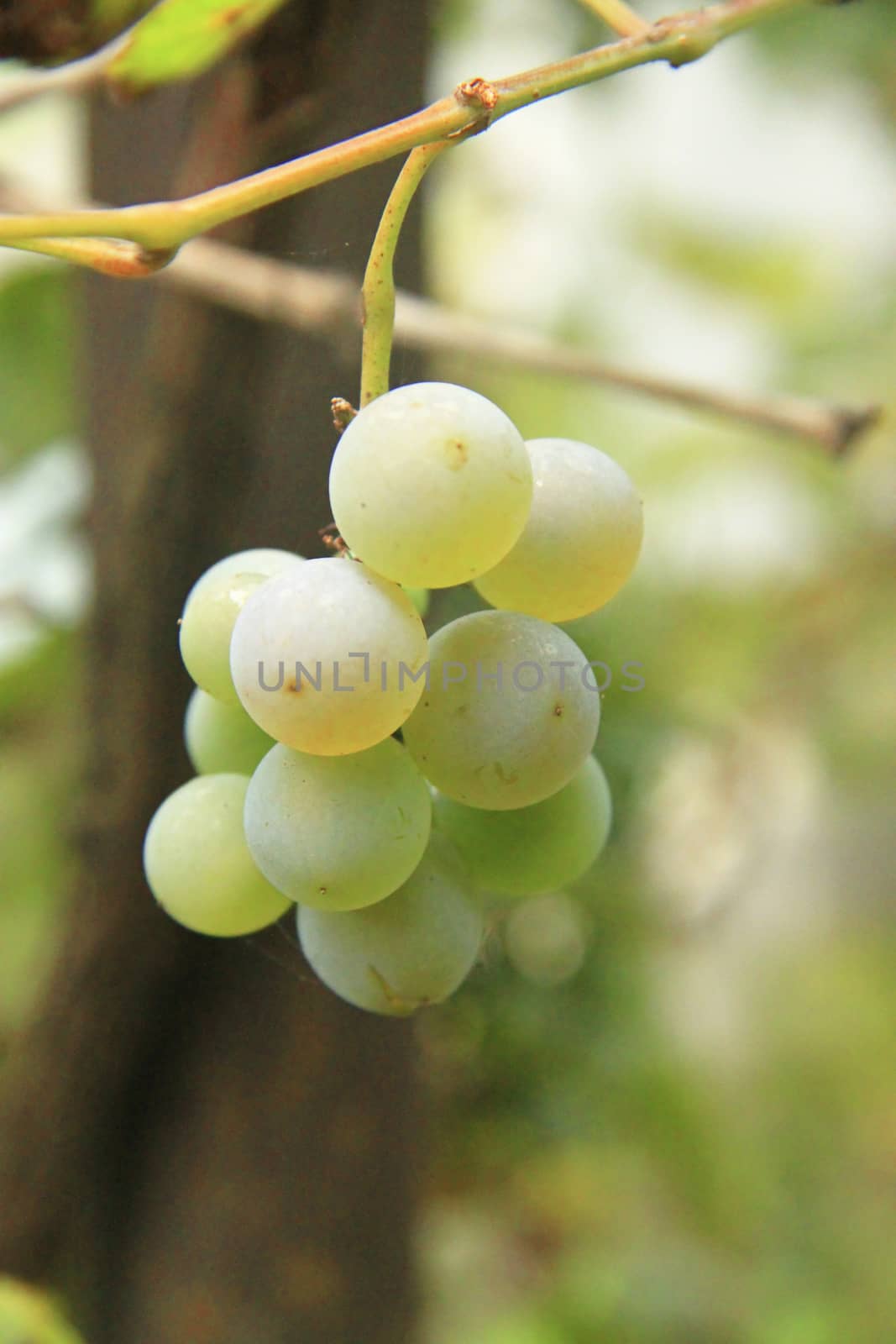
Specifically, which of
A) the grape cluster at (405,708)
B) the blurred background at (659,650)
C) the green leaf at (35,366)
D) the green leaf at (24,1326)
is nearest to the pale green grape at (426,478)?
the grape cluster at (405,708)

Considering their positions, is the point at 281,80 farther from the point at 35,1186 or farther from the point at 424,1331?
the point at 424,1331

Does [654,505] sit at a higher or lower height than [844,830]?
higher

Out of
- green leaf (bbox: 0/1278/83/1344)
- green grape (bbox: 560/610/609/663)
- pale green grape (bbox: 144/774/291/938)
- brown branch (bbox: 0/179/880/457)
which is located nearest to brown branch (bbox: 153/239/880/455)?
brown branch (bbox: 0/179/880/457)

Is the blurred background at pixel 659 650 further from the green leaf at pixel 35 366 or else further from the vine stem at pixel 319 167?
the vine stem at pixel 319 167

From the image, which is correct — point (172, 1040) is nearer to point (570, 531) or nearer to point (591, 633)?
point (591, 633)

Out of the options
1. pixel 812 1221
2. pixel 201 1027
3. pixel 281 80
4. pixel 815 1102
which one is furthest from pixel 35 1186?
pixel 815 1102
